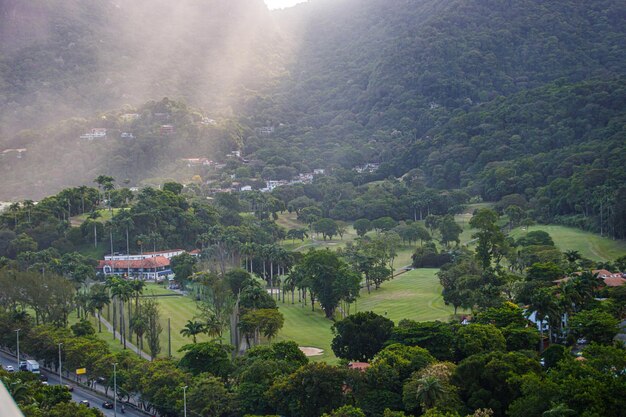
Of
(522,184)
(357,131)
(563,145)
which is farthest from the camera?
(357,131)

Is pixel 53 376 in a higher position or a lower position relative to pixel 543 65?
lower

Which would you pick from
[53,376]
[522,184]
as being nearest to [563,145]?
[522,184]

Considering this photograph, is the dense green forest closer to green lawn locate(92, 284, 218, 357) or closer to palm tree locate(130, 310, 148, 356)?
palm tree locate(130, 310, 148, 356)

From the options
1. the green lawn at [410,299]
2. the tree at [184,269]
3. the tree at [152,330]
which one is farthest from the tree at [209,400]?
the tree at [184,269]

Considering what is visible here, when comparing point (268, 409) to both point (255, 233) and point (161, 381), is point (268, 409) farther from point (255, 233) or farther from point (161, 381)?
point (255, 233)

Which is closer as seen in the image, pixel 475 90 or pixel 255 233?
pixel 255 233

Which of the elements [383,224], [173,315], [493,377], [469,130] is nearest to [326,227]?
[383,224]

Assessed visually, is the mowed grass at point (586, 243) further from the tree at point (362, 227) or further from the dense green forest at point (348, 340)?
the tree at point (362, 227)

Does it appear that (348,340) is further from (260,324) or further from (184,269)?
(184,269)
